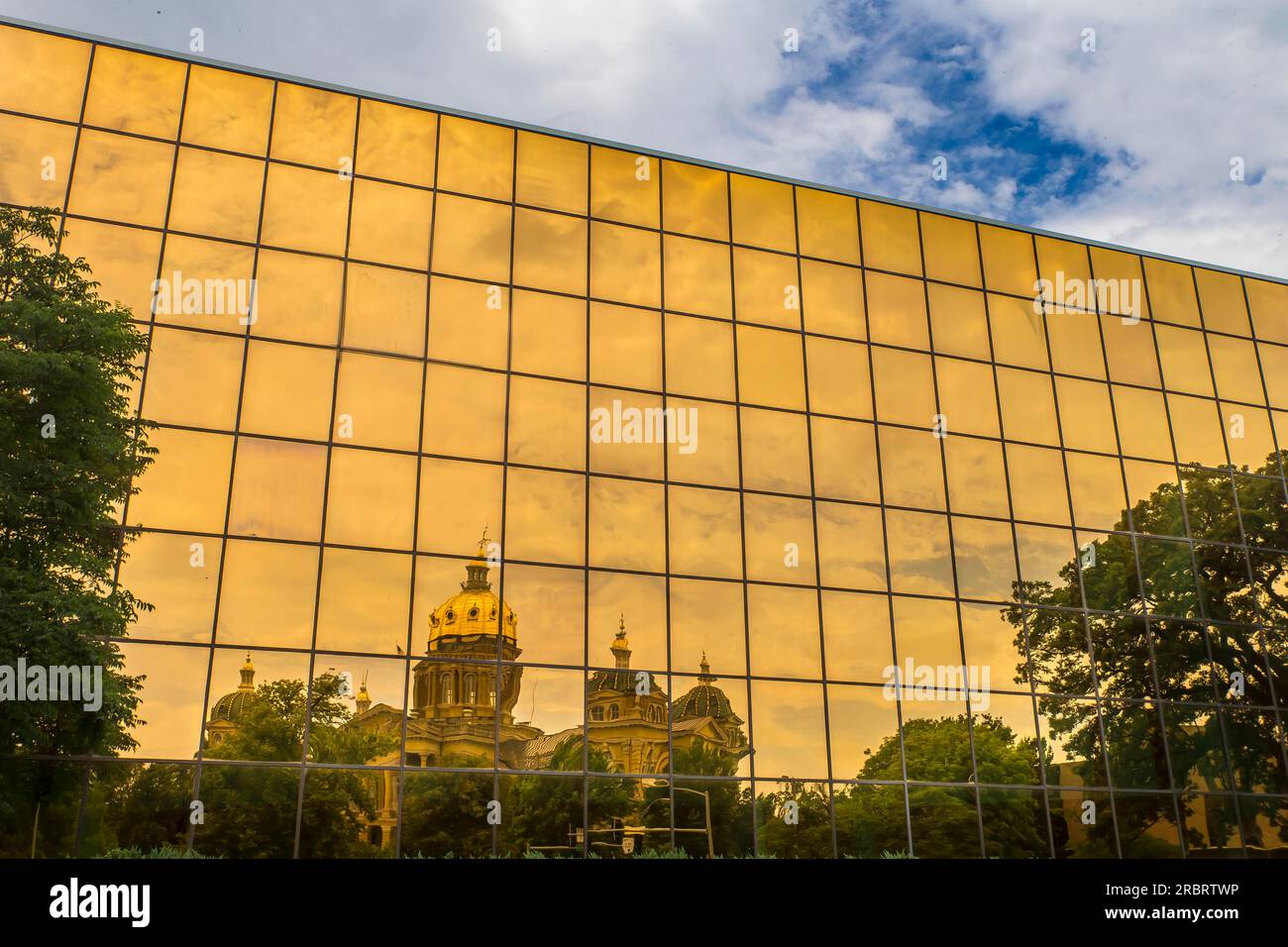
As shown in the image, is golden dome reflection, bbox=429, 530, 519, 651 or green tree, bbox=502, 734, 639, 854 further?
golden dome reflection, bbox=429, 530, 519, 651

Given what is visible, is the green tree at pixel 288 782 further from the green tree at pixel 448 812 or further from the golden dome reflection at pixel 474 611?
the golden dome reflection at pixel 474 611

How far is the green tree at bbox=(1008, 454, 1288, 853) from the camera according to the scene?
30.0 metres

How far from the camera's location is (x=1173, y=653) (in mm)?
31734

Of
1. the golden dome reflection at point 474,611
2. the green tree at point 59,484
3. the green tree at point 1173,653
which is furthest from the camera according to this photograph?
the green tree at point 1173,653

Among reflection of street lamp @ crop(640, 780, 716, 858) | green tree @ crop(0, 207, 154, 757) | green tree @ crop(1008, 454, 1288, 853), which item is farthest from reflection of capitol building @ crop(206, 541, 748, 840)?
green tree @ crop(1008, 454, 1288, 853)

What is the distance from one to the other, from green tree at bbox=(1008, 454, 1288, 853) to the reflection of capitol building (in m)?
10.1

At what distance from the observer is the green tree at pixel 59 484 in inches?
747

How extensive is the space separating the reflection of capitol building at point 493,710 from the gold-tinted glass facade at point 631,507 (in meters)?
0.08

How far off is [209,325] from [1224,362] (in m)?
31.7

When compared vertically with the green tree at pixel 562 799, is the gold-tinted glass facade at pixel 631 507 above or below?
above

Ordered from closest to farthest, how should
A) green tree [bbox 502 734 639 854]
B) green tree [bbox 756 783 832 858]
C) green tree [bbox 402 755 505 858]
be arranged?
green tree [bbox 402 755 505 858] < green tree [bbox 502 734 639 854] < green tree [bbox 756 783 832 858]

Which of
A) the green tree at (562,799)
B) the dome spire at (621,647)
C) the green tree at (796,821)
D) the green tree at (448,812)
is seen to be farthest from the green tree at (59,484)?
the green tree at (796,821)

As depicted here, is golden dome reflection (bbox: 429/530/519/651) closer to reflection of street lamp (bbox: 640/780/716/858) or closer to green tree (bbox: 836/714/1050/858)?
reflection of street lamp (bbox: 640/780/716/858)
